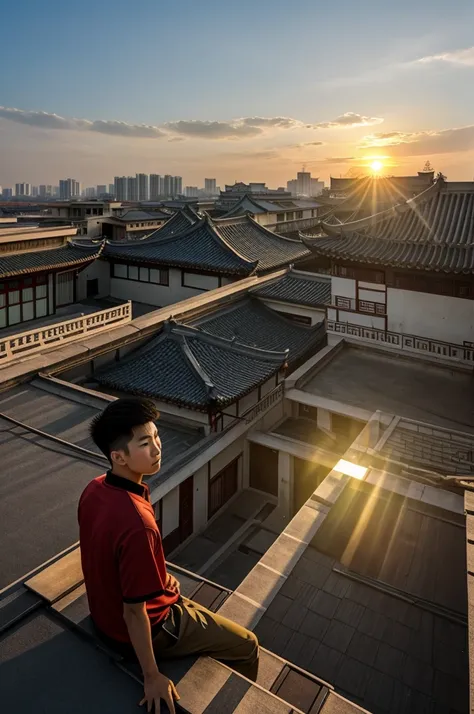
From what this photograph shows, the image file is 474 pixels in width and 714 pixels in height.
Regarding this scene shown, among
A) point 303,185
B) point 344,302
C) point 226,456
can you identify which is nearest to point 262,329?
point 344,302

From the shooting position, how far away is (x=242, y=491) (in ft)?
53.3

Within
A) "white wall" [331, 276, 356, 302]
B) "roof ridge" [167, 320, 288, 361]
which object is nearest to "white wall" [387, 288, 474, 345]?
"white wall" [331, 276, 356, 302]

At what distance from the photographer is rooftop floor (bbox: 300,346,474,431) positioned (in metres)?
14.1

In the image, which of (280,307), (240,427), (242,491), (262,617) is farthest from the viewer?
(280,307)

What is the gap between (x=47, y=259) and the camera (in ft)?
70.6

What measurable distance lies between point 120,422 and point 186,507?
35.3 feet

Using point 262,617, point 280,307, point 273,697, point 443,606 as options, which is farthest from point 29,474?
point 280,307

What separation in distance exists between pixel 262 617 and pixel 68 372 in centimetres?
952

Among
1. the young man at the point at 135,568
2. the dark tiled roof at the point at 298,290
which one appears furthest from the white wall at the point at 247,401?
the young man at the point at 135,568

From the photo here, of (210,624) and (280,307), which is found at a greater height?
(280,307)

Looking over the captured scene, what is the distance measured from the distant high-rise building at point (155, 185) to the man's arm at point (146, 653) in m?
159

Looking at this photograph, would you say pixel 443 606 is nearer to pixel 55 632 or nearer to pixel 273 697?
pixel 273 697

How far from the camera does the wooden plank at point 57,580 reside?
4.07m

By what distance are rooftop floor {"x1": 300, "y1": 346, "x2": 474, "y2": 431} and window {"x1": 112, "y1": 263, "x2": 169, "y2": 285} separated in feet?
35.0
